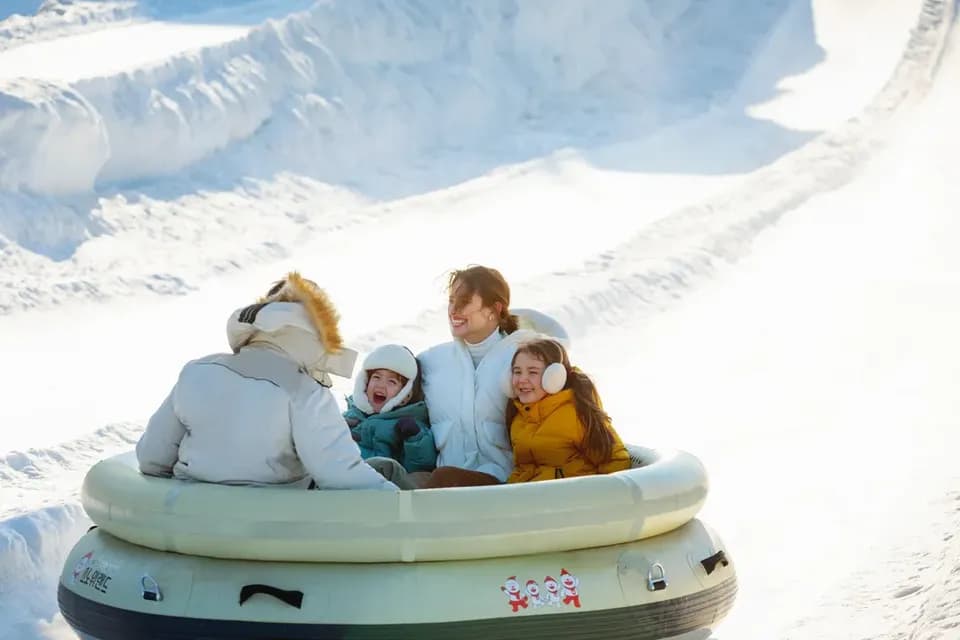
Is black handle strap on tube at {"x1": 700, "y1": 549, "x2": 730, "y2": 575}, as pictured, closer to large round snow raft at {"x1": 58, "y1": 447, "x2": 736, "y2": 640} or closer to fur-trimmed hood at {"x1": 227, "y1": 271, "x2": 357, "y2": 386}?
large round snow raft at {"x1": 58, "y1": 447, "x2": 736, "y2": 640}

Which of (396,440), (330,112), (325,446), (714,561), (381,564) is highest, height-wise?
(330,112)

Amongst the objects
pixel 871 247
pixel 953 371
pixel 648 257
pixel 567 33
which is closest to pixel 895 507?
pixel 953 371

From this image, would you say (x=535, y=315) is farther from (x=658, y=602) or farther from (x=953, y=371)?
(x=953, y=371)

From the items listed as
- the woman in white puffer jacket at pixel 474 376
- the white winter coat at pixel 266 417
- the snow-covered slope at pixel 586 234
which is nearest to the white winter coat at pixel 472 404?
the woman in white puffer jacket at pixel 474 376

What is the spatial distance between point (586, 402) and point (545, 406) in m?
0.14

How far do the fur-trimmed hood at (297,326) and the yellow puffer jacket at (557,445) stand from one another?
0.80 metres

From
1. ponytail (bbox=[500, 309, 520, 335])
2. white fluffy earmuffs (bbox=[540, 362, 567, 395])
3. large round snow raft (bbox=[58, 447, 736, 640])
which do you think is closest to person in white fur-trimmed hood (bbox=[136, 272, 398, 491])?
large round snow raft (bbox=[58, 447, 736, 640])

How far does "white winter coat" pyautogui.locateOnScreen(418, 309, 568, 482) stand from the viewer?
5.34 metres

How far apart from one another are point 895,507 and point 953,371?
2.67 m

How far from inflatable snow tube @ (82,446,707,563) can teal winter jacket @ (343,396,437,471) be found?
961mm

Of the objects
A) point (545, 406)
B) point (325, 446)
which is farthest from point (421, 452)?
point (325, 446)

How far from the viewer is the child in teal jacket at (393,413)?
544cm

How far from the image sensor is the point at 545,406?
16.8ft

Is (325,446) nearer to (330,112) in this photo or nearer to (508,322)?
(508,322)
